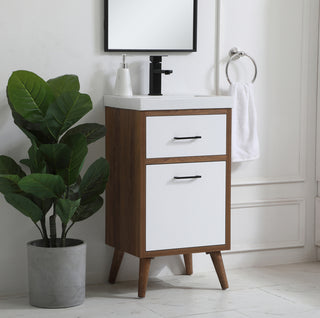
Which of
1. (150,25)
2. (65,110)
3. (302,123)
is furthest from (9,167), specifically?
(302,123)

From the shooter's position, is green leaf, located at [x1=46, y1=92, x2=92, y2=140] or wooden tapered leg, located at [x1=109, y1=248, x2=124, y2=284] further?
wooden tapered leg, located at [x1=109, y1=248, x2=124, y2=284]

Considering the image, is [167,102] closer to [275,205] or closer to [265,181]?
[265,181]

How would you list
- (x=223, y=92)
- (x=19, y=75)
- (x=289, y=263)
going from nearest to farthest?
(x=19, y=75)
(x=223, y=92)
(x=289, y=263)

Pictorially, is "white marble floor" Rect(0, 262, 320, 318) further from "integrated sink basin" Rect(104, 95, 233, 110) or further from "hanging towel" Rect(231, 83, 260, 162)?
"integrated sink basin" Rect(104, 95, 233, 110)

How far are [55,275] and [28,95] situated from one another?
0.74 meters

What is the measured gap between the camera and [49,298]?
291 centimetres

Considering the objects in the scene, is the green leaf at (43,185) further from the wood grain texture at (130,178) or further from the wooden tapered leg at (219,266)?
the wooden tapered leg at (219,266)

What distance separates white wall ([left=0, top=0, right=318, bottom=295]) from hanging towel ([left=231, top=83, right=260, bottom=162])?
0.11 meters

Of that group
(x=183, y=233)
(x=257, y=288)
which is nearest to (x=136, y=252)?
(x=183, y=233)

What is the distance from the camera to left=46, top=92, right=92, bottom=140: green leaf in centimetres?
279

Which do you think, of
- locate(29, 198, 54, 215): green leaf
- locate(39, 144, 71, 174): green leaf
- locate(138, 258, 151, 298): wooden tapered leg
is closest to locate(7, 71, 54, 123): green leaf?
locate(39, 144, 71, 174): green leaf

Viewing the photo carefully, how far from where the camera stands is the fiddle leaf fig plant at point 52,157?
9.12ft

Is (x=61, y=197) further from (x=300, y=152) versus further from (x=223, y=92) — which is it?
(x=300, y=152)

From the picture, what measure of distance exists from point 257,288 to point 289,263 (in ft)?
A: 1.76
